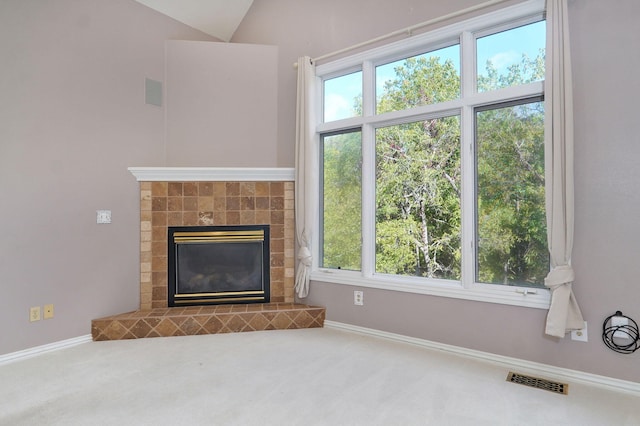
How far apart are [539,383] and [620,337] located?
0.58 m

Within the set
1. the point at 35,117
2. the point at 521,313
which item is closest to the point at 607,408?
the point at 521,313

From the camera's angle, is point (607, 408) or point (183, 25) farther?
point (183, 25)

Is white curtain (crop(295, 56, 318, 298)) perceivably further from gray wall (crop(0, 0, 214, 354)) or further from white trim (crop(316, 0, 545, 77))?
gray wall (crop(0, 0, 214, 354))

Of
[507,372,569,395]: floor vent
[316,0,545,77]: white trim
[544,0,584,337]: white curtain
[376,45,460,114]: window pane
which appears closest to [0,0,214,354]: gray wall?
[316,0,545,77]: white trim

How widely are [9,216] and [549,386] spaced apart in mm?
4068

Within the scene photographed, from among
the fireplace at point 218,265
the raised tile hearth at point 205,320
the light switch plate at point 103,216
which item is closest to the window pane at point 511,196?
the raised tile hearth at point 205,320

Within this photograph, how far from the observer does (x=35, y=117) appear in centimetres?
288

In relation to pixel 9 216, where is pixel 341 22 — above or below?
above

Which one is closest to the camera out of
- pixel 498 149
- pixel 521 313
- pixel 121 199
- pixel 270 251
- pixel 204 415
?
pixel 204 415

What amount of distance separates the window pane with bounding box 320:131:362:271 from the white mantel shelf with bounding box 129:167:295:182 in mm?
433

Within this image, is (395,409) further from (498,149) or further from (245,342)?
(498,149)

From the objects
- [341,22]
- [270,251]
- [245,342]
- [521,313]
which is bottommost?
[245,342]

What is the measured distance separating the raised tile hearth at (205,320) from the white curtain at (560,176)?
2.02 meters

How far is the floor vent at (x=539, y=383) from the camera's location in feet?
7.41
